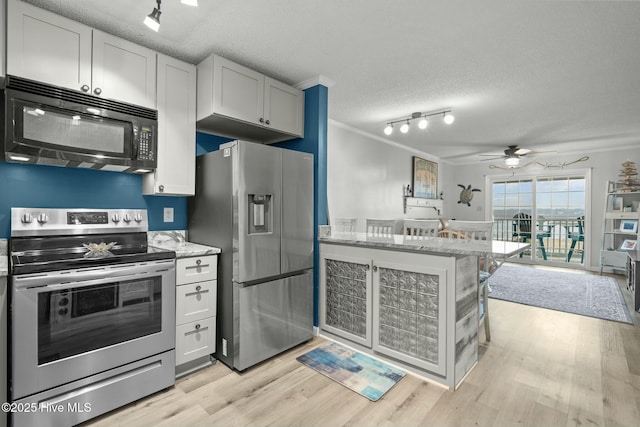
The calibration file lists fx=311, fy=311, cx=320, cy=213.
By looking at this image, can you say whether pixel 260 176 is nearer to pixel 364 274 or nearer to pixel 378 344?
pixel 364 274

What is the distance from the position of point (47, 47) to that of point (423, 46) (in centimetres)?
246

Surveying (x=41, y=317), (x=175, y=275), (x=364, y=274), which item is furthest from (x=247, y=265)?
(x=41, y=317)

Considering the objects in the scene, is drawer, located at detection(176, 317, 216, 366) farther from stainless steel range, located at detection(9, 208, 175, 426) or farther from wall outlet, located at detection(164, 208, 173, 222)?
wall outlet, located at detection(164, 208, 173, 222)

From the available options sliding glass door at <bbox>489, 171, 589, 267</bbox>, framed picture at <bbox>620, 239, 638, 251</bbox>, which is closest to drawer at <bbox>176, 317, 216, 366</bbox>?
sliding glass door at <bbox>489, 171, 589, 267</bbox>

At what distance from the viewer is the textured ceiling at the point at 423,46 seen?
190 centimetres

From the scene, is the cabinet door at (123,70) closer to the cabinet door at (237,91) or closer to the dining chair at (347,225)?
the cabinet door at (237,91)

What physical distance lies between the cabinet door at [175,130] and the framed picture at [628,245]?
6915 millimetres

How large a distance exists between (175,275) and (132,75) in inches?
56.1

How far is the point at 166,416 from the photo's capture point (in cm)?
179

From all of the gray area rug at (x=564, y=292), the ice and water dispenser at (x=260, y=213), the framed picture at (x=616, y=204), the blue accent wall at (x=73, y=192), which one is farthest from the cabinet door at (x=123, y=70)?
the framed picture at (x=616, y=204)

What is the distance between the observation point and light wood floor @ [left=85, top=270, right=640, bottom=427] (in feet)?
5.83

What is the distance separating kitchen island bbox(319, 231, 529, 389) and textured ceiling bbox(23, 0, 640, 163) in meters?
1.47

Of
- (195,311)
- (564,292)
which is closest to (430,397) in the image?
(195,311)

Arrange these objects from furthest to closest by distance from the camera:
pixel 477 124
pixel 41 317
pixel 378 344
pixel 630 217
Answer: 1. pixel 630 217
2. pixel 477 124
3. pixel 378 344
4. pixel 41 317
